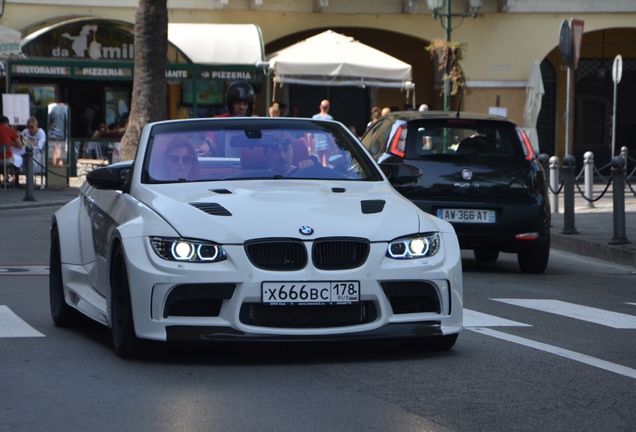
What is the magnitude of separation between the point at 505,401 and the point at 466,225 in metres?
7.31

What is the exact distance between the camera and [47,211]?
74.8 ft

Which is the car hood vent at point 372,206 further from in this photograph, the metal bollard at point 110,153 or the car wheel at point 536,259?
the metal bollard at point 110,153

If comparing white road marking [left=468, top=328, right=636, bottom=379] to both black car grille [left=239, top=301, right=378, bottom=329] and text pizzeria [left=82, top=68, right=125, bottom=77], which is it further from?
text pizzeria [left=82, top=68, right=125, bottom=77]

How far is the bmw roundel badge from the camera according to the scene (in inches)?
287

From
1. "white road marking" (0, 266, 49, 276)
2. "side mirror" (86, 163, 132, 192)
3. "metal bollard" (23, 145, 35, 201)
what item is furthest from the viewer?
"metal bollard" (23, 145, 35, 201)

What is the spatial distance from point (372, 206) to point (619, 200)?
31.7ft

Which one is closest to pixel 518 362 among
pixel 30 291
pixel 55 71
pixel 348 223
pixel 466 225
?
pixel 348 223

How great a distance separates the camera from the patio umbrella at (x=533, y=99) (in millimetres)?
34781

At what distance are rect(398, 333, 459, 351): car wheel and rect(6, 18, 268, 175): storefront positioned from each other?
23216 millimetres

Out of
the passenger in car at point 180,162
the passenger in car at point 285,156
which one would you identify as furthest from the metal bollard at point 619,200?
the passenger in car at point 180,162

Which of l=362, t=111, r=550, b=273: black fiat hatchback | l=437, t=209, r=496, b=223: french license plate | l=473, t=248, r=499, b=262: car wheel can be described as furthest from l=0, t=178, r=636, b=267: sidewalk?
l=437, t=209, r=496, b=223: french license plate

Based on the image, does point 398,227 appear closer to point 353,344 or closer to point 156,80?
point 353,344

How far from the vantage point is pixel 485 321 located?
9.65 meters

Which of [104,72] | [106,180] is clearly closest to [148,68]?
[104,72]
